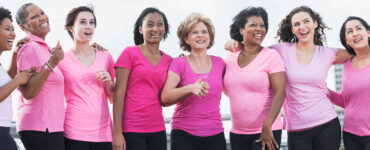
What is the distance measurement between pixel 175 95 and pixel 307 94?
1.08 meters

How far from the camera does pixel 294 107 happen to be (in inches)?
136

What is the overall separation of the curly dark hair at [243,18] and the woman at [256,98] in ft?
0.49

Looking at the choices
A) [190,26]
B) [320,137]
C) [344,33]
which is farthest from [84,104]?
[344,33]

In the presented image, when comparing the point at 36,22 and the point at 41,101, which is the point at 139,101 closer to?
the point at 41,101

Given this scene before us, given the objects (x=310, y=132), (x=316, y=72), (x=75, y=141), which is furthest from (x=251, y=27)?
(x=75, y=141)

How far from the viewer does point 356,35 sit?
12.0 ft

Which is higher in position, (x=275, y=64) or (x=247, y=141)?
(x=275, y=64)

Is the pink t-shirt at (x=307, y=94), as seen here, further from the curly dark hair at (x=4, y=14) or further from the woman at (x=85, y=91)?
the curly dark hair at (x=4, y=14)

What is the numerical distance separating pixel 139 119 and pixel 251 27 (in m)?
1.16

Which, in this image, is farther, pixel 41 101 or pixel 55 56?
pixel 41 101

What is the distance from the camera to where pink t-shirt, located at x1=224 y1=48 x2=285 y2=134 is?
3.23 metres

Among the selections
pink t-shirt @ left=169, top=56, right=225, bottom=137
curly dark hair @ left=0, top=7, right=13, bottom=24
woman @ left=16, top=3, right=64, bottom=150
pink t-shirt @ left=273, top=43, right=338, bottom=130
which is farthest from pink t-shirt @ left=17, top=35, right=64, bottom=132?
pink t-shirt @ left=273, top=43, right=338, bottom=130

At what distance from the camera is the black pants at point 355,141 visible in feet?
11.7

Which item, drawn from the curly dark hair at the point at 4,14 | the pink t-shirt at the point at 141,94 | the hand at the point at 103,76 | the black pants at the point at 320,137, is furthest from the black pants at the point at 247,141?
the curly dark hair at the point at 4,14
